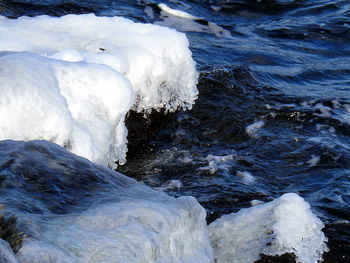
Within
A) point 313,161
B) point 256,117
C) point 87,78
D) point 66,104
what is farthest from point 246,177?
point 66,104

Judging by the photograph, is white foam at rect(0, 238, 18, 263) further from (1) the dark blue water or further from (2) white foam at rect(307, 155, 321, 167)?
(2) white foam at rect(307, 155, 321, 167)

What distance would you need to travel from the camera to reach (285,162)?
17.7 ft

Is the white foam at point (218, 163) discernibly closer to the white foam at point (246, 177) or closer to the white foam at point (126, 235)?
the white foam at point (246, 177)

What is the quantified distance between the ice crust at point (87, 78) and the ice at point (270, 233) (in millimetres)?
1055

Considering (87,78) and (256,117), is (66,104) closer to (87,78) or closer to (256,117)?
(87,78)

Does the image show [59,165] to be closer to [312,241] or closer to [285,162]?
[312,241]

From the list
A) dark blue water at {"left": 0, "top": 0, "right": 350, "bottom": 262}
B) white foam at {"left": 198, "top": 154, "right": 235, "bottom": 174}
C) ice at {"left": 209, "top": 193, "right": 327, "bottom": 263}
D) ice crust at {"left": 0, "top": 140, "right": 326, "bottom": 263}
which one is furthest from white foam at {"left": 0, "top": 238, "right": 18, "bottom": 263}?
white foam at {"left": 198, "top": 154, "right": 235, "bottom": 174}

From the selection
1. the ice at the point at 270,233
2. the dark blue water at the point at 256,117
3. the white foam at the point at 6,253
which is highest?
the white foam at the point at 6,253

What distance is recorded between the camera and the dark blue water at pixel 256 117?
15.9 feet

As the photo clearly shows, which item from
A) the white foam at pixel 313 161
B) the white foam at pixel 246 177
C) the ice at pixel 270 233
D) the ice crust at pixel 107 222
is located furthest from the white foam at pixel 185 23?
the ice crust at pixel 107 222

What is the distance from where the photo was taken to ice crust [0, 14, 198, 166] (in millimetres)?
4102

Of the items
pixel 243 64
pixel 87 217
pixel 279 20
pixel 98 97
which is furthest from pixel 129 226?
pixel 279 20

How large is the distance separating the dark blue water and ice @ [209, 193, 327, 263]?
0.20 m

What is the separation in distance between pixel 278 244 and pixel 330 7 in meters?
7.06
